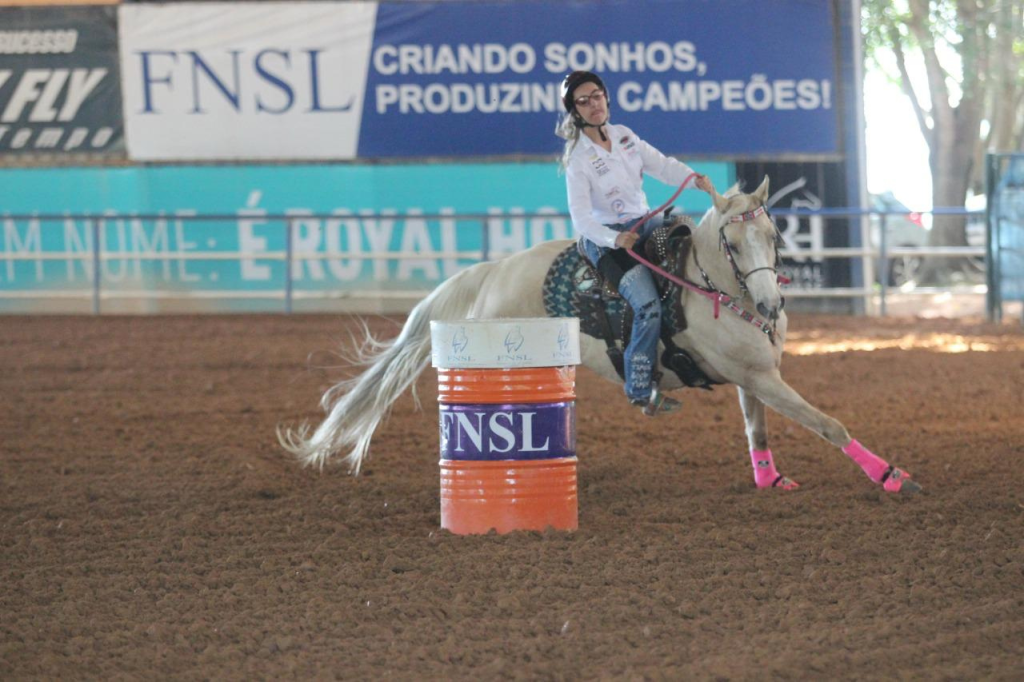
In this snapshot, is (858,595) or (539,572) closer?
(858,595)

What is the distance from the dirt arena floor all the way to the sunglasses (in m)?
1.80

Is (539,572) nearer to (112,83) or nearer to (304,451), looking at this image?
(304,451)

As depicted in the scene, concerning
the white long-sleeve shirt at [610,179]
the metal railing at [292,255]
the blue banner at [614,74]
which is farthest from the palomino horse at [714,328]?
the blue banner at [614,74]

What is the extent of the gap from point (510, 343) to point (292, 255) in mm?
12378

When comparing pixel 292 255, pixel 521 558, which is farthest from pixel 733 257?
pixel 292 255

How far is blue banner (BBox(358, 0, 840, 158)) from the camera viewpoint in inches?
685

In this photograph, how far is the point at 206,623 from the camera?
4.17 metres

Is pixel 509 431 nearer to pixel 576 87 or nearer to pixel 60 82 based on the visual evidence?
pixel 576 87

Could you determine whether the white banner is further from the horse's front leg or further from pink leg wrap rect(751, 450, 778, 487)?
the horse's front leg

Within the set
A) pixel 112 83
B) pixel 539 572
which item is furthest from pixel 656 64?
pixel 539 572

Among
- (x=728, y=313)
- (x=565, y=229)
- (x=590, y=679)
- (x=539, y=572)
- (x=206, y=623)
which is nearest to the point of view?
(x=590, y=679)

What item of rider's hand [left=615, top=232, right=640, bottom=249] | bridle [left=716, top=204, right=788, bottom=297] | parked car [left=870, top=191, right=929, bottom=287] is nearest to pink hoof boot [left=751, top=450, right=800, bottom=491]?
bridle [left=716, top=204, right=788, bottom=297]

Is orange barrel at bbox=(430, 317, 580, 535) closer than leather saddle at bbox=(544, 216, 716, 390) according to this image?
Yes

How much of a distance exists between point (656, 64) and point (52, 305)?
8.64 m
